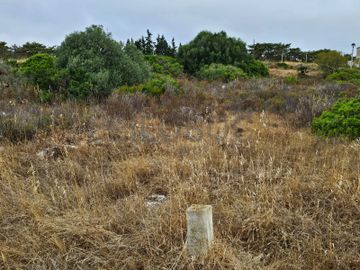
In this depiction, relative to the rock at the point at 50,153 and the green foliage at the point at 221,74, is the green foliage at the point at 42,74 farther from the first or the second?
the green foliage at the point at 221,74

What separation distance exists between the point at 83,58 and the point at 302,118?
6157 millimetres

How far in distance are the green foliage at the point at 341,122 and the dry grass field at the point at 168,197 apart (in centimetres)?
25

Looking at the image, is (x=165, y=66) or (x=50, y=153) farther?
(x=165, y=66)

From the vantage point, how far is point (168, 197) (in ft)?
11.4

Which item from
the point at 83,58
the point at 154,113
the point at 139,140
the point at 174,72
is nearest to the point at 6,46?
the point at 174,72

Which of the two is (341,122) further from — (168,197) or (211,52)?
(211,52)

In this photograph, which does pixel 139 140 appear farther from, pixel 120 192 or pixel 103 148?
pixel 120 192

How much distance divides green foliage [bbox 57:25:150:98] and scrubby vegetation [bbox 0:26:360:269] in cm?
118

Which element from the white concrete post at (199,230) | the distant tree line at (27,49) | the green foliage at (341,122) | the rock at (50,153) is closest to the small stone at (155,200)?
the white concrete post at (199,230)

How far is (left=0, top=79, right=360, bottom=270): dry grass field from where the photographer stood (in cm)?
258

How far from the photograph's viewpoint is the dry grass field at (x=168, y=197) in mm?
2576

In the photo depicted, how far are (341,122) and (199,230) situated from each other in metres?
3.82

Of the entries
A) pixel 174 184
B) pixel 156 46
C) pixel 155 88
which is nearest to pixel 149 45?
pixel 156 46

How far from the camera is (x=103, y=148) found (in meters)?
4.95
